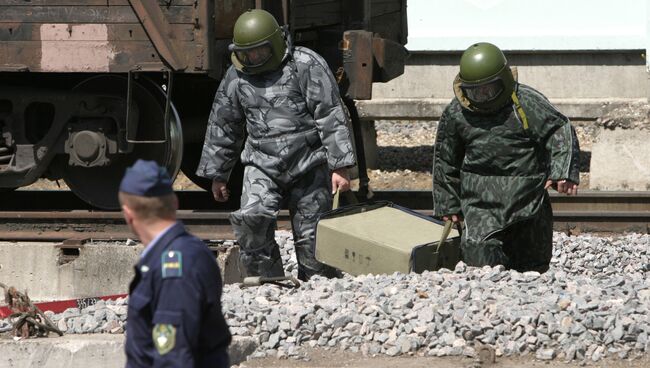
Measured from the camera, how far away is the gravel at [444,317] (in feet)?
19.9

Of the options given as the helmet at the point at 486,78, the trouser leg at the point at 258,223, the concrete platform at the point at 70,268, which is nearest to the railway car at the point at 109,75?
the concrete platform at the point at 70,268

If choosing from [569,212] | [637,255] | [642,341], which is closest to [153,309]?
[642,341]

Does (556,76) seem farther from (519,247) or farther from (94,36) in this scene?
(519,247)

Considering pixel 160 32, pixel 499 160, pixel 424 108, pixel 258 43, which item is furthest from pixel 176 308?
pixel 424 108

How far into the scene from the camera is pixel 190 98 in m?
11.5

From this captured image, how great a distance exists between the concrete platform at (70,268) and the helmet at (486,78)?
2243 mm

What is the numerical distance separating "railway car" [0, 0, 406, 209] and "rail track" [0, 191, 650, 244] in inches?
15.1

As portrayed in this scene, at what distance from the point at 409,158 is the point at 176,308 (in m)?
11.4

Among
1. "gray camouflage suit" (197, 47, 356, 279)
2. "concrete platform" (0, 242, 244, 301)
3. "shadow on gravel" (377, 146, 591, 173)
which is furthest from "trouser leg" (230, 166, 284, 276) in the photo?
"shadow on gravel" (377, 146, 591, 173)

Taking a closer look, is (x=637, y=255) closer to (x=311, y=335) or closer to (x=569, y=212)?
(x=569, y=212)

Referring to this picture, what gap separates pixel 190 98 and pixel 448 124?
4.48 m

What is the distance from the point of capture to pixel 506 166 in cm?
733

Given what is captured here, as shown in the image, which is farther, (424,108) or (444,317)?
(424,108)

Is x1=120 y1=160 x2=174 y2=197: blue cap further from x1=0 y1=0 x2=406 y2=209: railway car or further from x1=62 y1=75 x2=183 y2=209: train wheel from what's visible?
x1=62 y1=75 x2=183 y2=209: train wheel
